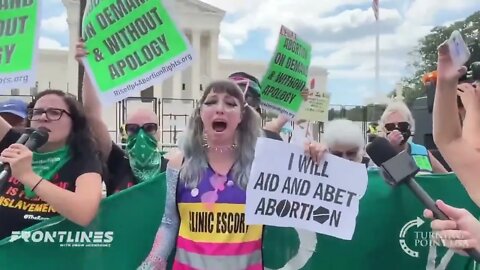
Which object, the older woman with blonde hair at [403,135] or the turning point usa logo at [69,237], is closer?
the turning point usa logo at [69,237]

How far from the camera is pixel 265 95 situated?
5.09 meters

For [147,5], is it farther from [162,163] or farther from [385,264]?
[385,264]

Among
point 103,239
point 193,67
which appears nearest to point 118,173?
point 103,239

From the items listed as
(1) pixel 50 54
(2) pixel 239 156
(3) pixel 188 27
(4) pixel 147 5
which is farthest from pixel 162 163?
(1) pixel 50 54

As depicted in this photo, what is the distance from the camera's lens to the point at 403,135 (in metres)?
4.82

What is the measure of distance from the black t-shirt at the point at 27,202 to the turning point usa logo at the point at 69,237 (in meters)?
0.06

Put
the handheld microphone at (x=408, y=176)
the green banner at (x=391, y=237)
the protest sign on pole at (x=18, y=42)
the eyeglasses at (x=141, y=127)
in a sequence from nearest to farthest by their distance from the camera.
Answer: the handheld microphone at (x=408, y=176), the green banner at (x=391, y=237), the protest sign on pole at (x=18, y=42), the eyeglasses at (x=141, y=127)

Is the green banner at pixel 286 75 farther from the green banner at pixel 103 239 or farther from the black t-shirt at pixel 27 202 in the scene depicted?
the black t-shirt at pixel 27 202

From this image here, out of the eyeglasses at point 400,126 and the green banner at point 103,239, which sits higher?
the eyeglasses at point 400,126

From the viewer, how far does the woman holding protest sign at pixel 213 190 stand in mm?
2709

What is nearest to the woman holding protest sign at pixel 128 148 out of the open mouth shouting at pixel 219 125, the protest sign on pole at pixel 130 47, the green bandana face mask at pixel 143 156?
the green bandana face mask at pixel 143 156

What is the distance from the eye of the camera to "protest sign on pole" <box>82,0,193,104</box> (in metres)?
3.42

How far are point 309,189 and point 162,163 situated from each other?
1521mm

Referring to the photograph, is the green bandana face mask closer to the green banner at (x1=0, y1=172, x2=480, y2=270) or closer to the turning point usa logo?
the green banner at (x1=0, y1=172, x2=480, y2=270)
